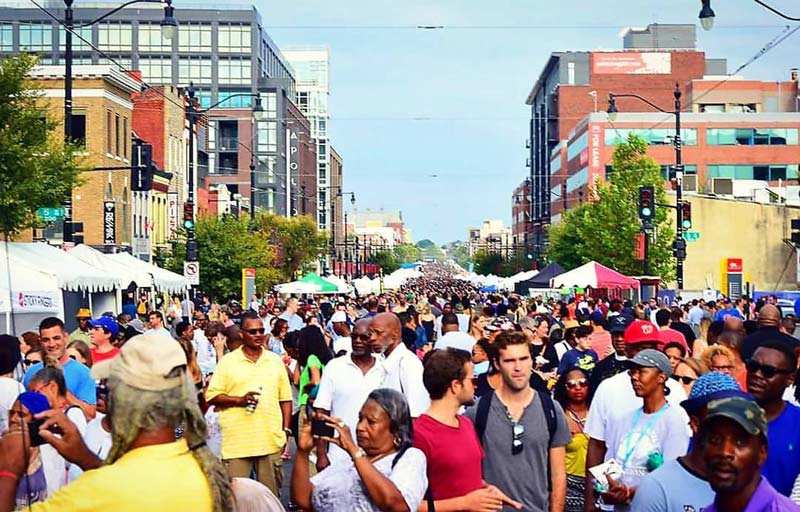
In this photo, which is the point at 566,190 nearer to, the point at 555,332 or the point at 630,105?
the point at 630,105

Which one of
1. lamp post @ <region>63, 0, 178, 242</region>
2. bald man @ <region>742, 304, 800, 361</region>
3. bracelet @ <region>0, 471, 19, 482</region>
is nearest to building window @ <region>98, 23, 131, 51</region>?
lamp post @ <region>63, 0, 178, 242</region>

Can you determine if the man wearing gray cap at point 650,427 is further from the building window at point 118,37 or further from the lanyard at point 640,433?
the building window at point 118,37

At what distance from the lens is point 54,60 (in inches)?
4402

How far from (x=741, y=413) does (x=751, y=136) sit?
316 feet

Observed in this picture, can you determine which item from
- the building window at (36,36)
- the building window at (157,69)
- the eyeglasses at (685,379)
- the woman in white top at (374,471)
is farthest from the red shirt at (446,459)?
the building window at (157,69)

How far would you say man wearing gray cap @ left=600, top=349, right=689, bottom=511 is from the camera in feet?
23.1

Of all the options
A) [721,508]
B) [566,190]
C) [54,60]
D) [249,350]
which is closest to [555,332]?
[249,350]

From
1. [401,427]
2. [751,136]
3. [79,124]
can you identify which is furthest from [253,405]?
[751,136]

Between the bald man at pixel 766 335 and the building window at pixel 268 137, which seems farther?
the building window at pixel 268 137

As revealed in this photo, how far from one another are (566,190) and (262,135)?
29355 millimetres

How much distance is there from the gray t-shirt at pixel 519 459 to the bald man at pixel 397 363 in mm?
2029

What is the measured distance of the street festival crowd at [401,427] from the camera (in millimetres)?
3928

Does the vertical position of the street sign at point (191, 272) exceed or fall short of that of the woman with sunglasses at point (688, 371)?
it exceeds it

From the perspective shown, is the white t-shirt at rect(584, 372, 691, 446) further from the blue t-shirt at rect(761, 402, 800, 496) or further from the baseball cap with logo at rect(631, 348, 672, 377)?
the blue t-shirt at rect(761, 402, 800, 496)
